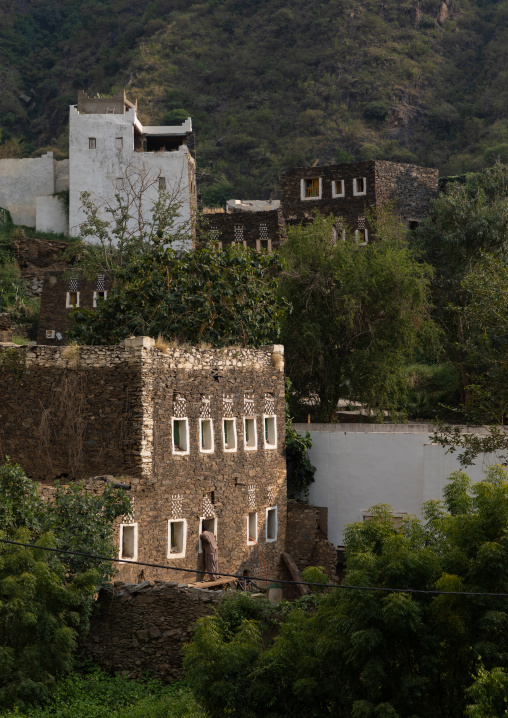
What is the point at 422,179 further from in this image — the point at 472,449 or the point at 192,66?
the point at 192,66

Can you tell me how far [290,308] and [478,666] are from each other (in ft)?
65.7

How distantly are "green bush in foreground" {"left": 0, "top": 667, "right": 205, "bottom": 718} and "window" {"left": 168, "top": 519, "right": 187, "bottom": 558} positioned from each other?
484 cm

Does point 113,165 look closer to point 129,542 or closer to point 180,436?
point 180,436

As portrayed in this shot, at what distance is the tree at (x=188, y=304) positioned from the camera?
29141 mm

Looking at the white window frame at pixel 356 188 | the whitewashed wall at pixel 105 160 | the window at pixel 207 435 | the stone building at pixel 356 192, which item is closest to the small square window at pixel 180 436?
the window at pixel 207 435

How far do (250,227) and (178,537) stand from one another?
2792cm

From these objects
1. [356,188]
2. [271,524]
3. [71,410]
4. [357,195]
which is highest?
[356,188]

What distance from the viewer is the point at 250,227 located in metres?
50.6

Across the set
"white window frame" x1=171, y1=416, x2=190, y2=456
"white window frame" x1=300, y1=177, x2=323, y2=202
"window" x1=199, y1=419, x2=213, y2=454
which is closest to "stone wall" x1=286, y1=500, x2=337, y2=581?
"window" x1=199, y1=419, x2=213, y2=454

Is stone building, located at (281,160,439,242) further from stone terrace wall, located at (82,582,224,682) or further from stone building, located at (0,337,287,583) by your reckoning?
stone terrace wall, located at (82,582,224,682)

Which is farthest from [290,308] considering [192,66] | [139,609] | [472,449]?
[192,66]

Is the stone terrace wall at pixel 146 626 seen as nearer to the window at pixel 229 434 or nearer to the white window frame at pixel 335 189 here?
the window at pixel 229 434

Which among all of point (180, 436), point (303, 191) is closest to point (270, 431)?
point (180, 436)

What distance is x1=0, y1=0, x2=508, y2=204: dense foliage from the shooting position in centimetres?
9194
